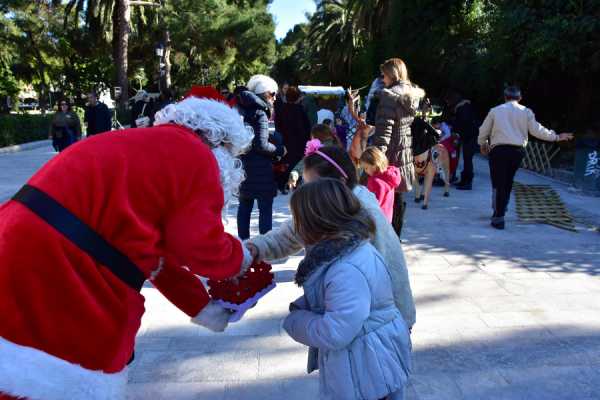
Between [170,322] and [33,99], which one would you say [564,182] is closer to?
[170,322]

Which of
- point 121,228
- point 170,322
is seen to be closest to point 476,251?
point 170,322

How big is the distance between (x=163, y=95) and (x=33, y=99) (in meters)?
67.6

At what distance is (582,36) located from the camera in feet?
35.2

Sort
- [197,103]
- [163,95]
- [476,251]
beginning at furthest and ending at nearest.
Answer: [163,95] → [476,251] → [197,103]

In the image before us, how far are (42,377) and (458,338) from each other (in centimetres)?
289

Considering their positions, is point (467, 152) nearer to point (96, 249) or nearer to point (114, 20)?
point (96, 249)

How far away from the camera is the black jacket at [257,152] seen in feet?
16.2

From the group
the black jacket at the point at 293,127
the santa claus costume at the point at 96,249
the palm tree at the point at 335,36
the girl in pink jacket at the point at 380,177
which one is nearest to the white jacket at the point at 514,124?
the black jacket at the point at 293,127

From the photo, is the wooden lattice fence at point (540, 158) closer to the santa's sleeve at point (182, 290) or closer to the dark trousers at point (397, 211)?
the dark trousers at point (397, 211)

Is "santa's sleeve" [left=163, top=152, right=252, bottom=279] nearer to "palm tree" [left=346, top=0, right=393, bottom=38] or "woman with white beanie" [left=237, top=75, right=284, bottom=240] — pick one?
"woman with white beanie" [left=237, top=75, right=284, bottom=240]

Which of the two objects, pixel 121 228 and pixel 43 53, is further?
pixel 43 53

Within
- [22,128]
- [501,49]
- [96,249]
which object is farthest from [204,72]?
[96,249]

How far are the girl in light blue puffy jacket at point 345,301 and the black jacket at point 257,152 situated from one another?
2.97 metres

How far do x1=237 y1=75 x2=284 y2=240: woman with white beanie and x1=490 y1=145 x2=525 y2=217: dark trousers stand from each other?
2.99 m
